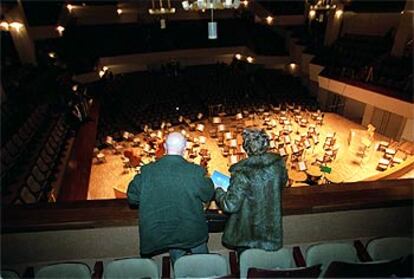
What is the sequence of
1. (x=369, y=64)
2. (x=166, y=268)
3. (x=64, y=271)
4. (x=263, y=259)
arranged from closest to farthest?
1. (x=64, y=271)
2. (x=263, y=259)
3. (x=166, y=268)
4. (x=369, y=64)

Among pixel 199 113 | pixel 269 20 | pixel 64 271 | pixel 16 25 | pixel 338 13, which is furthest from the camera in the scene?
pixel 269 20

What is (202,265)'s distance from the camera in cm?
273

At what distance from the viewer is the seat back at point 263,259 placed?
2770mm

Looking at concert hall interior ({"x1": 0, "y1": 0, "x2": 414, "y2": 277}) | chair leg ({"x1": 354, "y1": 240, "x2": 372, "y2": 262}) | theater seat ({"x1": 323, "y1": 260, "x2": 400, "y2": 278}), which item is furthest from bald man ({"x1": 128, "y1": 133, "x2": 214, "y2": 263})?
chair leg ({"x1": 354, "y1": 240, "x2": 372, "y2": 262})

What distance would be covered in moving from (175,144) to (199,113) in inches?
463

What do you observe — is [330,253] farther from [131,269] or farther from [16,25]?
[16,25]

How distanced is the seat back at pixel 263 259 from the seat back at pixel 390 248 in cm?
83

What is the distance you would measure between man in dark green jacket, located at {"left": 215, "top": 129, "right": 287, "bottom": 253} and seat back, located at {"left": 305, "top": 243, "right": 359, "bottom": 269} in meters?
0.35

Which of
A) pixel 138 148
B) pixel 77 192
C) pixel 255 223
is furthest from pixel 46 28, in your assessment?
pixel 255 223

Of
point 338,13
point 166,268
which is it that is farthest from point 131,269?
point 338,13

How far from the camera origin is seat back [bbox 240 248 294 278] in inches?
109

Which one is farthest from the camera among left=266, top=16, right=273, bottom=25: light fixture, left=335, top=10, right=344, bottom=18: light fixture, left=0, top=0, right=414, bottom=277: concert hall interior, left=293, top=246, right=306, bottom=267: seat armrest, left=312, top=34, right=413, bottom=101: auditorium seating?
left=266, top=16, right=273, bottom=25: light fixture

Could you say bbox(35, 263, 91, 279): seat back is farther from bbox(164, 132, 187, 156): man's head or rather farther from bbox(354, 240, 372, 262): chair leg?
bbox(354, 240, 372, 262): chair leg

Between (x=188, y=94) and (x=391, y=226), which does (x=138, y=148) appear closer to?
(x=188, y=94)
